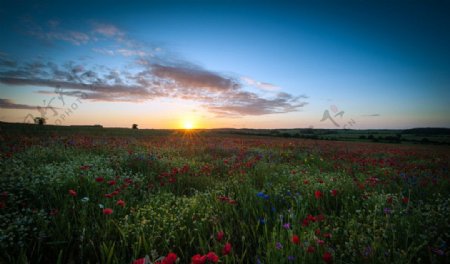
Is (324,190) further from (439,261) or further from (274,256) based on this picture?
(274,256)

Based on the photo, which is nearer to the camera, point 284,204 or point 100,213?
point 100,213

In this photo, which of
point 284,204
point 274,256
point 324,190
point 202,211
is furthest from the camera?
point 324,190

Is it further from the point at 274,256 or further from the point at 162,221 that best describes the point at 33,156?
the point at 274,256

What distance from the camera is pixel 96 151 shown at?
8.55 metres

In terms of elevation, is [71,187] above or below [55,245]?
above

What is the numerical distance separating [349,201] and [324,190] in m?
0.47

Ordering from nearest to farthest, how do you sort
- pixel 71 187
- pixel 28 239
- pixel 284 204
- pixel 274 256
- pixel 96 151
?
1. pixel 274 256
2. pixel 28 239
3. pixel 284 204
4. pixel 71 187
5. pixel 96 151

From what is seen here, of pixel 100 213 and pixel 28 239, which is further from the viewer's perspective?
pixel 100 213

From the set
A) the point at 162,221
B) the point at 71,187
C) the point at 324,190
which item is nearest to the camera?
the point at 162,221

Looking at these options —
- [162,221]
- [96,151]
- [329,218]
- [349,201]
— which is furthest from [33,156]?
[349,201]

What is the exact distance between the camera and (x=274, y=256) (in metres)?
2.01

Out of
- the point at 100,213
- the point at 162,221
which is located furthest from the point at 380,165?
the point at 100,213

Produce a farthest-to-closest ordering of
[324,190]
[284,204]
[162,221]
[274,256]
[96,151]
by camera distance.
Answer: [96,151] → [324,190] → [284,204] → [162,221] → [274,256]

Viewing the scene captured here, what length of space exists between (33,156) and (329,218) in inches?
318
